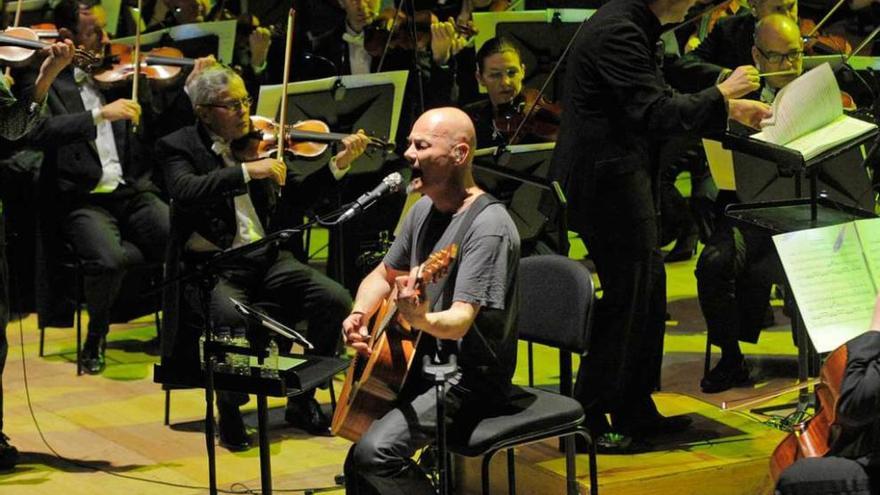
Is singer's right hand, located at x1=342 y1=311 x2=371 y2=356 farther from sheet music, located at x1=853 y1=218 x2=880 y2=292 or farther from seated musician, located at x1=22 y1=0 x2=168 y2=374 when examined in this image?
seated musician, located at x1=22 y1=0 x2=168 y2=374

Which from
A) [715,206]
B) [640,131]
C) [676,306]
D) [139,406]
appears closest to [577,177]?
[640,131]

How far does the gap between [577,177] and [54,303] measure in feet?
8.95

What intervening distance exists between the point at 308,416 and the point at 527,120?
1.61 meters

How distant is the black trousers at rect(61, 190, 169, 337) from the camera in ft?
19.8

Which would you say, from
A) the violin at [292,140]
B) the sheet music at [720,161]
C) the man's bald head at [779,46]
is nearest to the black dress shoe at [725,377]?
the sheet music at [720,161]

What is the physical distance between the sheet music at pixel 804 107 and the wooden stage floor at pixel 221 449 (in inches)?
38.6

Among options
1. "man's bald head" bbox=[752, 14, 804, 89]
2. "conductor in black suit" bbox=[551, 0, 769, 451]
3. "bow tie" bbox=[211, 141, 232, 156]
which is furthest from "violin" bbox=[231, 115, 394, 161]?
"man's bald head" bbox=[752, 14, 804, 89]

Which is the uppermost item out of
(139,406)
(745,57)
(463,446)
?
(745,57)

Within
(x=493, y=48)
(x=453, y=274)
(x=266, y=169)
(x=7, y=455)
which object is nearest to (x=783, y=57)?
(x=493, y=48)

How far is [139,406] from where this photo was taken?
18.5 ft

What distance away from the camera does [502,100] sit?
20.0ft

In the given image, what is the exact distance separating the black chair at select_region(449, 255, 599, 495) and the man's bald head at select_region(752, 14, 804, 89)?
1937mm

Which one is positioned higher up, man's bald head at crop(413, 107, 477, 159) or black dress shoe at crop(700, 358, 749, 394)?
man's bald head at crop(413, 107, 477, 159)

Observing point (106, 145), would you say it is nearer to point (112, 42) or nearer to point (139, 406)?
point (112, 42)
